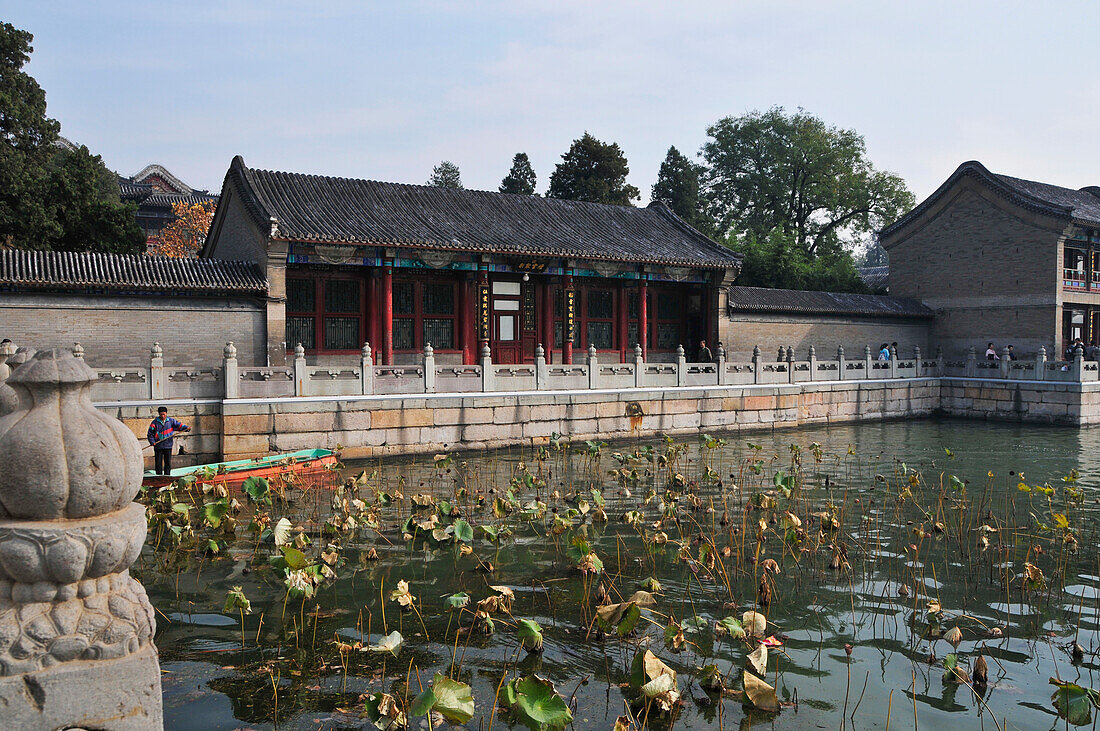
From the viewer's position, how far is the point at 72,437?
310 centimetres

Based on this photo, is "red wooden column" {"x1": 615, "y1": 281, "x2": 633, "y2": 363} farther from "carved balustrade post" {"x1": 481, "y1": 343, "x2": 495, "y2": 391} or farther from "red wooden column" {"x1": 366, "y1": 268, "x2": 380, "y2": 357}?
"red wooden column" {"x1": 366, "y1": 268, "x2": 380, "y2": 357}

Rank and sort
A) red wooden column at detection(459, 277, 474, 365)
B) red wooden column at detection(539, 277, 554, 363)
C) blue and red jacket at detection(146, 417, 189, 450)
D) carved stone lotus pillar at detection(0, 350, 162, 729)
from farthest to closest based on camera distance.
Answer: red wooden column at detection(539, 277, 554, 363) < red wooden column at detection(459, 277, 474, 365) < blue and red jacket at detection(146, 417, 189, 450) < carved stone lotus pillar at detection(0, 350, 162, 729)

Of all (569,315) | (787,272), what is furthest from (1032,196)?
(569,315)

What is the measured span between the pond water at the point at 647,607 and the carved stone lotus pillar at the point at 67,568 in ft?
6.70

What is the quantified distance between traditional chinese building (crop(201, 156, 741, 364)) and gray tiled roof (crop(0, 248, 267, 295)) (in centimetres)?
70

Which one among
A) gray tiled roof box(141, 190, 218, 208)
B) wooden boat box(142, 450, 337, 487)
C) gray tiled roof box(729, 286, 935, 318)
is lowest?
wooden boat box(142, 450, 337, 487)

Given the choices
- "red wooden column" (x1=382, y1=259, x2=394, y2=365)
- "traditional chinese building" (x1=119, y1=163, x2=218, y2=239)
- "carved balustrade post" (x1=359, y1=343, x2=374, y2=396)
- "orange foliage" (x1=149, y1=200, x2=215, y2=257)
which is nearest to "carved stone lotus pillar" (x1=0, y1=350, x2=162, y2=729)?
"carved balustrade post" (x1=359, y1=343, x2=374, y2=396)

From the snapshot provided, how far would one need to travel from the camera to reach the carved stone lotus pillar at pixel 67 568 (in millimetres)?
2979

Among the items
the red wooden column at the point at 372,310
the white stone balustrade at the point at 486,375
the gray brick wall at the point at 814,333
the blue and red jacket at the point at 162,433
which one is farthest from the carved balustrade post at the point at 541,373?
the gray brick wall at the point at 814,333

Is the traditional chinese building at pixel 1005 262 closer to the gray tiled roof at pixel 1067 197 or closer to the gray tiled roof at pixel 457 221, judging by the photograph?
the gray tiled roof at pixel 1067 197

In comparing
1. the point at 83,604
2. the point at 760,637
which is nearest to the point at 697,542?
the point at 760,637

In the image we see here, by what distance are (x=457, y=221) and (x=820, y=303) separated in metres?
11.5

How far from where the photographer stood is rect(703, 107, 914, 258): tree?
36812 millimetres

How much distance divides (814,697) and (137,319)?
13887 millimetres
